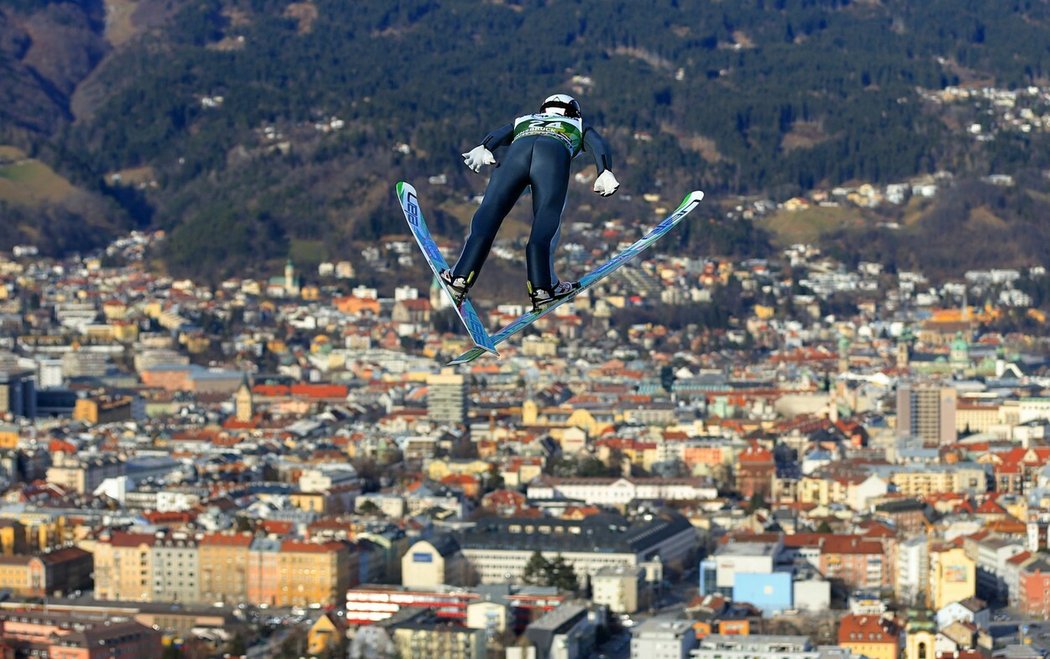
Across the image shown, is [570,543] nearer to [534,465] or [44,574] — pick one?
[44,574]

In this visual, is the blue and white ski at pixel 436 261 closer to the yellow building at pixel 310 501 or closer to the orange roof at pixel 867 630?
the orange roof at pixel 867 630

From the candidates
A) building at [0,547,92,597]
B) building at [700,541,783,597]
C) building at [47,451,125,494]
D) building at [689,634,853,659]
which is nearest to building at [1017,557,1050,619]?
building at [700,541,783,597]

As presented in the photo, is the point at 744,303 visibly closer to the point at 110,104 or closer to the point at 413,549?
the point at 110,104

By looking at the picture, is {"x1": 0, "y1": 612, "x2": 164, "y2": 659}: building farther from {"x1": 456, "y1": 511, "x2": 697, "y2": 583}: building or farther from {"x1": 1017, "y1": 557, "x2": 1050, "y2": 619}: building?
{"x1": 1017, "y1": 557, "x2": 1050, "y2": 619}: building

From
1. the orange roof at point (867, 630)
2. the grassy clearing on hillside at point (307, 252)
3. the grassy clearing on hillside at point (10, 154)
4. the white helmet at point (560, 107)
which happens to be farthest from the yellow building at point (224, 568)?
the grassy clearing on hillside at point (10, 154)

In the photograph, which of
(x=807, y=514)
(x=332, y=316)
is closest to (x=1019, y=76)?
(x=332, y=316)

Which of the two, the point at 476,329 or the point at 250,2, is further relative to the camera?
the point at 250,2

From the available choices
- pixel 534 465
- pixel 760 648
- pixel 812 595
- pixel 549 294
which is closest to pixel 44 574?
pixel 812 595
